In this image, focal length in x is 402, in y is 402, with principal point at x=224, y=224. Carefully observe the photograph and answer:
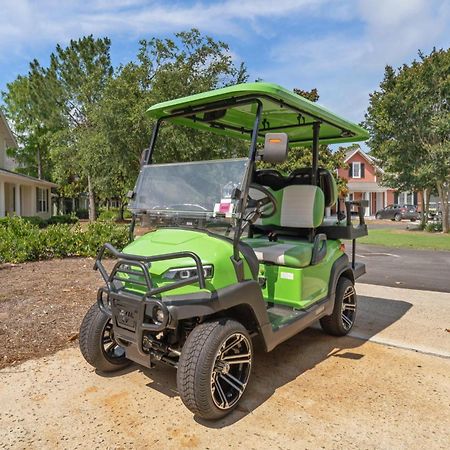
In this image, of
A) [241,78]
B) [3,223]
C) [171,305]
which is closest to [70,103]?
[241,78]

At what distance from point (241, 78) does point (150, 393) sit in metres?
15.2

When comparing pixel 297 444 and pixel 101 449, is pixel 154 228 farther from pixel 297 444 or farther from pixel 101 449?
pixel 297 444

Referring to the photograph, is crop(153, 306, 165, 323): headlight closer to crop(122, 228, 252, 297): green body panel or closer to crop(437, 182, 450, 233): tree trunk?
crop(122, 228, 252, 297): green body panel

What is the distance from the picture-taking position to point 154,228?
3.47 m

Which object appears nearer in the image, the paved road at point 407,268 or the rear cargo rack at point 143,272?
the rear cargo rack at point 143,272

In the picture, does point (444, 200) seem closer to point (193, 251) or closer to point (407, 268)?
point (407, 268)

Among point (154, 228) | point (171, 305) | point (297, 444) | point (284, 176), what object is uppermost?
point (284, 176)

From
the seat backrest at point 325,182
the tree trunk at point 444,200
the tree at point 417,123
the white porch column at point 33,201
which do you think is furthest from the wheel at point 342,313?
the white porch column at point 33,201

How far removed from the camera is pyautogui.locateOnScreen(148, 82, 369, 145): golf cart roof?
3180mm

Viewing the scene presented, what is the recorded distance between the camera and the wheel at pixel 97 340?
3.23 m

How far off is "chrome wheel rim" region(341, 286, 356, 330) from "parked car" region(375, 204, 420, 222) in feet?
95.6

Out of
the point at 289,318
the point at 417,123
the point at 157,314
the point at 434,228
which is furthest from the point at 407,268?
the point at 434,228

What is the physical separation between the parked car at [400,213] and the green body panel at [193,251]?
3128 centimetres

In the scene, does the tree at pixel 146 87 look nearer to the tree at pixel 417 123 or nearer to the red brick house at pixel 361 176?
the tree at pixel 417 123
